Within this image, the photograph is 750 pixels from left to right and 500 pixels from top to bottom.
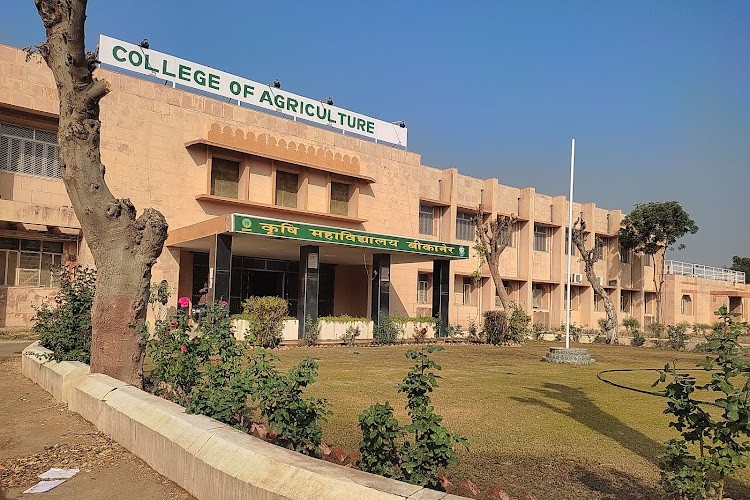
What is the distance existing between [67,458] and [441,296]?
68.3 feet

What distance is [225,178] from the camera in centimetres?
2352

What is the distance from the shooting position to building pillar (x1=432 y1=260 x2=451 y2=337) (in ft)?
83.3

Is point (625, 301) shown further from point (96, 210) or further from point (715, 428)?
point (715, 428)

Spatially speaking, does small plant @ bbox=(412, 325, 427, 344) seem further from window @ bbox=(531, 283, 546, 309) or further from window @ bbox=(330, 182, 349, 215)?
window @ bbox=(531, 283, 546, 309)

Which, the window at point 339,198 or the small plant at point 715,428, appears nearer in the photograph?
the small plant at point 715,428

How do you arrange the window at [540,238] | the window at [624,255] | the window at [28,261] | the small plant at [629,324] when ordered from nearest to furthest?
the window at [28,261] → the window at [540,238] → the small plant at [629,324] → the window at [624,255]

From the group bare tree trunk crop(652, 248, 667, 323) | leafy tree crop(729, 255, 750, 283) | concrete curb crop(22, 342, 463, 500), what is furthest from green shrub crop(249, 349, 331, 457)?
leafy tree crop(729, 255, 750, 283)

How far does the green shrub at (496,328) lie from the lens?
24.3 metres

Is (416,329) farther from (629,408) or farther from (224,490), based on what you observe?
(224,490)

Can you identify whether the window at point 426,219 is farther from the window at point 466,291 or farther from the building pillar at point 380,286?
the building pillar at point 380,286

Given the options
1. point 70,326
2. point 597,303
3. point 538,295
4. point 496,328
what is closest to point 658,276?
point 597,303

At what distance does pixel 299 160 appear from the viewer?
82.0 ft

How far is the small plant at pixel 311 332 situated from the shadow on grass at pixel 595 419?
9871 millimetres

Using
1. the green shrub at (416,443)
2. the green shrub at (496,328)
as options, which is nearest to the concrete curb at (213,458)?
the green shrub at (416,443)
